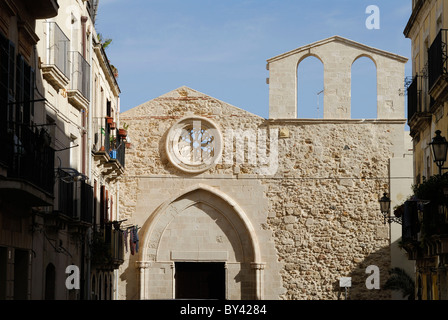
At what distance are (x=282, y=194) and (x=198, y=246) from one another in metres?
3.11

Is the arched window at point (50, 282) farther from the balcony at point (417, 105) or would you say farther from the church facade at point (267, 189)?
the church facade at point (267, 189)

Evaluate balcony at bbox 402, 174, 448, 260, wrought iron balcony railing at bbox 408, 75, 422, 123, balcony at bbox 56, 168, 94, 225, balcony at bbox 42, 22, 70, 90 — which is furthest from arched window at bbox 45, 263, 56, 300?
wrought iron balcony railing at bbox 408, 75, 422, 123

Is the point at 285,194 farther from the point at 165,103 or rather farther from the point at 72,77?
the point at 72,77

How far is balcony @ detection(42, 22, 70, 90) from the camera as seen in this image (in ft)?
56.1

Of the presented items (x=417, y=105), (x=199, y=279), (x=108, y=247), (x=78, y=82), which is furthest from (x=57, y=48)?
(x=199, y=279)

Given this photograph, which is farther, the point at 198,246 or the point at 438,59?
the point at 198,246

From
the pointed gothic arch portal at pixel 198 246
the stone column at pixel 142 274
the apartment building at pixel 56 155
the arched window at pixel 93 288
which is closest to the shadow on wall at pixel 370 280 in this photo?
the pointed gothic arch portal at pixel 198 246

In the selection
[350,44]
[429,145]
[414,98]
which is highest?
[350,44]

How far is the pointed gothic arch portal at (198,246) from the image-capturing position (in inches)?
1144

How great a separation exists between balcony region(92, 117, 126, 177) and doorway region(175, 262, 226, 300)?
13.5 ft

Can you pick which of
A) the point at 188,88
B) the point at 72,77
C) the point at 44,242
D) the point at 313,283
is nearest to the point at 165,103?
the point at 188,88

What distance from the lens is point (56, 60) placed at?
58.5ft

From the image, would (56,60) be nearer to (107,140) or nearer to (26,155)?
(26,155)
